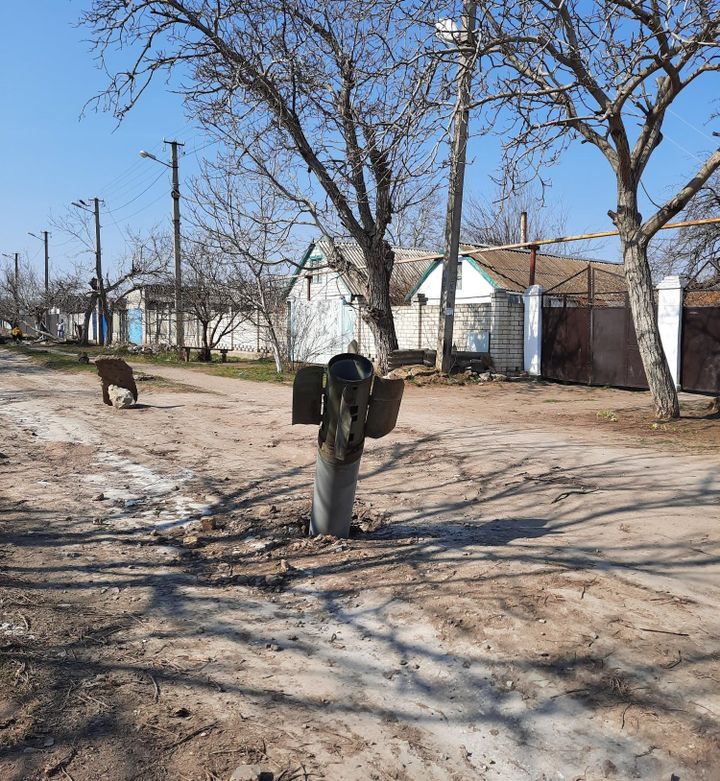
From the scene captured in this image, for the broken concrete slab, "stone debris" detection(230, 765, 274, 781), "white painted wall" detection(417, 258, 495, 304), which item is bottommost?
"stone debris" detection(230, 765, 274, 781)

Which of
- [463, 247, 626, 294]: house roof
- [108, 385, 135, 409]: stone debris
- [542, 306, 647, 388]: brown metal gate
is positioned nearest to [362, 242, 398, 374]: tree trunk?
[542, 306, 647, 388]: brown metal gate

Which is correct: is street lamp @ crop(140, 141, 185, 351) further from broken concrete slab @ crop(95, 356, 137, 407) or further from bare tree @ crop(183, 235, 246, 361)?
broken concrete slab @ crop(95, 356, 137, 407)

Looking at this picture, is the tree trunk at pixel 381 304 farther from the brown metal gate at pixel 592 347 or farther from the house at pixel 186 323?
the house at pixel 186 323

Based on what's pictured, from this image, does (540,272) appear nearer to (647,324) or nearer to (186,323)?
(186,323)

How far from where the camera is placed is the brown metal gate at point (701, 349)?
518 inches

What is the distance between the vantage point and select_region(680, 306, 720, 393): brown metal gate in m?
13.2

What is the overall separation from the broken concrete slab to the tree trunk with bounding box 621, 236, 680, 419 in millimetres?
7934

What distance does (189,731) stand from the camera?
92.8 inches

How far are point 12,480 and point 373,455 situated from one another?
351 centimetres

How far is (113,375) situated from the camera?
11.5 m

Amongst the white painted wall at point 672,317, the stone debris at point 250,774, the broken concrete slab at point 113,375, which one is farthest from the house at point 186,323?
the stone debris at point 250,774

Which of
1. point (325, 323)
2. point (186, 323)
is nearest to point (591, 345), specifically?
point (325, 323)

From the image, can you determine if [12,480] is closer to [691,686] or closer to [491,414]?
[691,686]

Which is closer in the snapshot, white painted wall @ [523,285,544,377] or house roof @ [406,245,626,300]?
white painted wall @ [523,285,544,377]
